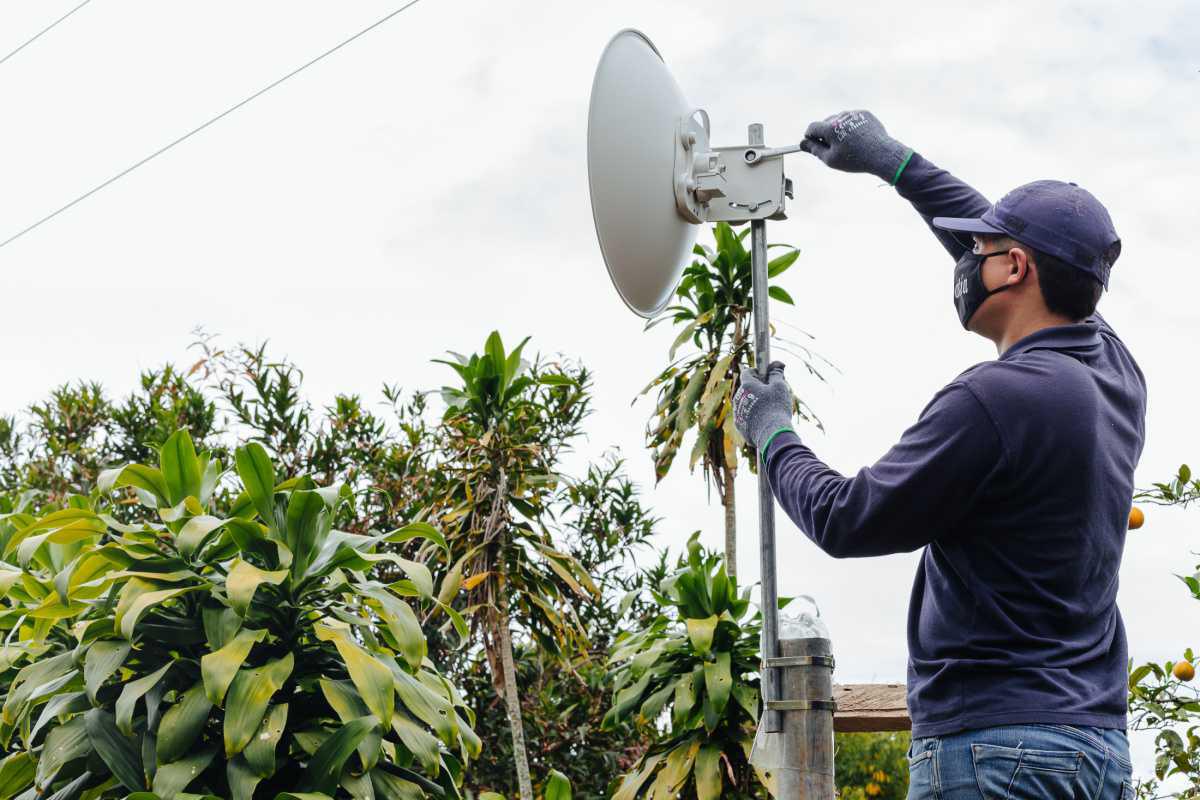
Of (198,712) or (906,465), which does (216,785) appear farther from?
(906,465)

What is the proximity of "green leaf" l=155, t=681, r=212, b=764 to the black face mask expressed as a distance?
237 cm

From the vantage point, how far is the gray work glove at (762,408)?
6.84 ft

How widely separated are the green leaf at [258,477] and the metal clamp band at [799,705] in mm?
1885

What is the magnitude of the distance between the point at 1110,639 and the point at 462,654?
345 inches

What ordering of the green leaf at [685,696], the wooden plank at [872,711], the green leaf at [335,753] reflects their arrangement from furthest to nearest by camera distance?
the green leaf at [685,696], the wooden plank at [872,711], the green leaf at [335,753]

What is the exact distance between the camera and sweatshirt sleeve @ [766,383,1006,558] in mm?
1727

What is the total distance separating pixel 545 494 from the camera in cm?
870

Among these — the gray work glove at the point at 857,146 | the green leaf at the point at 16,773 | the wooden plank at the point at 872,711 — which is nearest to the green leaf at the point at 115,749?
the green leaf at the point at 16,773

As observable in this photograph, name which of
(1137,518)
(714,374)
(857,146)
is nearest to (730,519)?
(714,374)

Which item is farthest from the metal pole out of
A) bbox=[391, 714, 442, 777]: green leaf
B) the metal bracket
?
bbox=[391, 714, 442, 777]: green leaf

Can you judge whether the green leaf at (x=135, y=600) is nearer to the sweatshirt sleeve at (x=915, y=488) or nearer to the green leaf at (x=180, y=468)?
the green leaf at (x=180, y=468)

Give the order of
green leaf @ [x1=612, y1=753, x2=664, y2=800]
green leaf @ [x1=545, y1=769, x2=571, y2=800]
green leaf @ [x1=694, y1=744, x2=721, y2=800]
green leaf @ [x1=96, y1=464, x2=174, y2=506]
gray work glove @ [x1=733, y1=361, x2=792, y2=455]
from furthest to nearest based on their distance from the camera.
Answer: green leaf @ [x1=612, y1=753, x2=664, y2=800] < green leaf @ [x1=694, y1=744, x2=721, y2=800] < green leaf @ [x1=545, y1=769, x2=571, y2=800] < green leaf @ [x1=96, y1=464, x2=174, y2=506] < gray work glove @ [x1=733, y1=361, x2=792, y2=455]

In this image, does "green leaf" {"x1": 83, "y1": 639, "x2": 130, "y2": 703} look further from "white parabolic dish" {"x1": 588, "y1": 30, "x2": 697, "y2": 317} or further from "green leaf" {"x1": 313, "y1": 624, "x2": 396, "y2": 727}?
"white parabolic dish" {"x1": 588, "y1": 30, "x2": 697, "y2": 317}

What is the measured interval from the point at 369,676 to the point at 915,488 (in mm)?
2023
